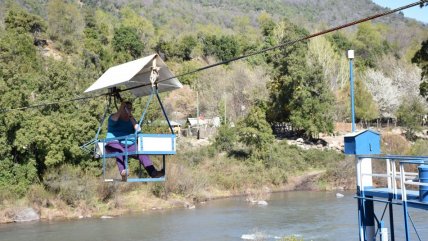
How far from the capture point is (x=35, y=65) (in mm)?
57156

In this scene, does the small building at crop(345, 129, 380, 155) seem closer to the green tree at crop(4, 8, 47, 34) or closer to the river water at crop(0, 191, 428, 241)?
the river water at crop(0, 191, 428, 241)

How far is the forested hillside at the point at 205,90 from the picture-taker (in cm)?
3638

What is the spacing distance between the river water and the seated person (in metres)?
15.6

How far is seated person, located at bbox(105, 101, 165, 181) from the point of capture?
1148 cm

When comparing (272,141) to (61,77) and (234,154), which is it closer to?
(234,154)

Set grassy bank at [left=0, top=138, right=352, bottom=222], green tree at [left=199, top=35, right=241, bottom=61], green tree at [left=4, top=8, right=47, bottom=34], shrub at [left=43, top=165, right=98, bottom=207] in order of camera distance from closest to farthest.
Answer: grassy bank at [left=0, top=138, right=352, bottom=222] → shrub at [left=43, top=165, right=98, bottom=207] → green tree at [left=4, top=8, right=47, bottom=34] → green tree at [left=199, top=35, right=241, bottom=61]

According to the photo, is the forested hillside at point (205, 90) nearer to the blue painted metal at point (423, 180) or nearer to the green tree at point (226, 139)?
the green tree at point (226, 139)

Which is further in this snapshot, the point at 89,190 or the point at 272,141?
the point at 272,141

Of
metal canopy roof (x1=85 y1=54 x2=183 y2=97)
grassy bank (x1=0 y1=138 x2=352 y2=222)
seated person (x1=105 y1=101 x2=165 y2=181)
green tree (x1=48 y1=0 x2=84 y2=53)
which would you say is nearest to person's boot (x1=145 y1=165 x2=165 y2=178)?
seated person (x1=105 y1=101 x2=165 y2=181)

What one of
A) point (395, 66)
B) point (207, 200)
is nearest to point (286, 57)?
point (207, 200)

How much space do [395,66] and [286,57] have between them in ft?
92.9

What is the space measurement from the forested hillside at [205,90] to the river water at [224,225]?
4.92 m

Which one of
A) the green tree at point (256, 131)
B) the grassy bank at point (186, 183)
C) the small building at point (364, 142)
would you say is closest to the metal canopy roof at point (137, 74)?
the small building at point (364, 142)

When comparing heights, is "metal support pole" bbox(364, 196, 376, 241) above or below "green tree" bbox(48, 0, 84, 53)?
below
